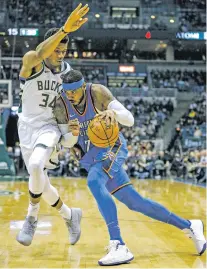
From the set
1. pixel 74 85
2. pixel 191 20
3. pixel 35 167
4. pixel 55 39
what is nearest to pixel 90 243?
pixel 35 167

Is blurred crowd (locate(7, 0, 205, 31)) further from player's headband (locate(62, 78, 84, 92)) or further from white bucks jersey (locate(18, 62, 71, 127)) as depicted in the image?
player's headband (locate(62, 78, 84, 92))

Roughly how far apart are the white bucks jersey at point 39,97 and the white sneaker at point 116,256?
1.11 m

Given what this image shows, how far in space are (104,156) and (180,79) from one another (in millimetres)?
21737

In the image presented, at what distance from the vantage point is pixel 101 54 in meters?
25.1

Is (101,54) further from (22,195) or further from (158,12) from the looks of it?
(22,195)

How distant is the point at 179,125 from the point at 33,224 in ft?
57.4

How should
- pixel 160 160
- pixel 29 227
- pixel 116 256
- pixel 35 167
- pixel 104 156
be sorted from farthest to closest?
1. pixel 160 160
2. pixel 29 227
3. pixel 104 156
4. pixel 35 167
5. pixel 116 256

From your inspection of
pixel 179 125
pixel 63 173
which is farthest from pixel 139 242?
pixel 179 125

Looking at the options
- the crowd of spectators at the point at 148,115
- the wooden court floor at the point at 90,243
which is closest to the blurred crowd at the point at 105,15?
the crowd of spectators at the point at 148,115

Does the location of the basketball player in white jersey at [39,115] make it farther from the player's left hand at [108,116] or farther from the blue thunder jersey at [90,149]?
the player's left hand at [108,116]

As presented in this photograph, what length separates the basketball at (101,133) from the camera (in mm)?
3457

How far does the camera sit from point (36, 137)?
3.83 meters

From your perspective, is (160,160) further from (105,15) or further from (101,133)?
(101,133)

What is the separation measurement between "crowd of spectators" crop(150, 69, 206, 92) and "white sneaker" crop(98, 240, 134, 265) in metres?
20.6
